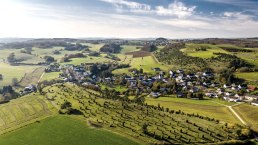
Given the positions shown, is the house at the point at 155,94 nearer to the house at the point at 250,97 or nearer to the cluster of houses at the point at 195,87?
the cluster of houses at the point at 195,87

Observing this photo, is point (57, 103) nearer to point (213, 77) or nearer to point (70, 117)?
point (70, 117)

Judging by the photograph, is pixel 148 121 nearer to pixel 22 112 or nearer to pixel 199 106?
pixel 199 106

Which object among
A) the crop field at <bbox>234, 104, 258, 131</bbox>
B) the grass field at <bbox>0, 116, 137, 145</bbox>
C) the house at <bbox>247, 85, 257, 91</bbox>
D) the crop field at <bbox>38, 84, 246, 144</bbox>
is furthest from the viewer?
the house at <bbox>247, 85, 257, 91</bbox>

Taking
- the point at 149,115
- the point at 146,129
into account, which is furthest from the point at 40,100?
the point at 146,129

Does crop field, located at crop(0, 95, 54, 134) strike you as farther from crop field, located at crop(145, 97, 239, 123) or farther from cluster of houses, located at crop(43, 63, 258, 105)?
cluster of houses, located at crop(43, 63, 258, 105)

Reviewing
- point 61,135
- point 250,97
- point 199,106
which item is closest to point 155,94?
point 199,106

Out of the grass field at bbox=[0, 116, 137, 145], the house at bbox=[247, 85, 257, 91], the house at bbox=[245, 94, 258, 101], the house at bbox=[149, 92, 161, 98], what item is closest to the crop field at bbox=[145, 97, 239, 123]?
the house at bbox=[149, 92, 161, 98]
